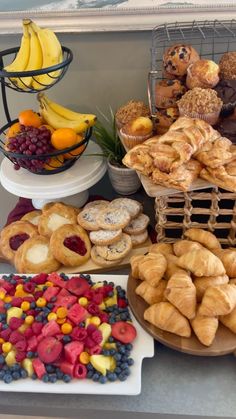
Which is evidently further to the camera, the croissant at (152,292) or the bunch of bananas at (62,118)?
the bunch of bananas at (62,118)

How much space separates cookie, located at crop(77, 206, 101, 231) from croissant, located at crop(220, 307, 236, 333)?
0.37m

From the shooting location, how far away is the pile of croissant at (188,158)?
2.35 feet

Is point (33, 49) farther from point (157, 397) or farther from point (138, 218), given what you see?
point (157, 397)

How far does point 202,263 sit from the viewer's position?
0.69m

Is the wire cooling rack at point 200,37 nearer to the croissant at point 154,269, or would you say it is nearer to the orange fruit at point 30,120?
the orange fruit at point 30,120

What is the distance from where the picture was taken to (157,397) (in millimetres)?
652

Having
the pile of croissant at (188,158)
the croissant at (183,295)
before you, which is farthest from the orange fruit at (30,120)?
the croissant at (183,295)

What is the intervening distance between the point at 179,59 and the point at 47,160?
40cm

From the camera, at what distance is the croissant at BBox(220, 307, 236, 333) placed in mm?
668

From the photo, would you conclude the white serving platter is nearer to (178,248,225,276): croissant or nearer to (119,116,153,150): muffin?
(178,248,225,276): croissant

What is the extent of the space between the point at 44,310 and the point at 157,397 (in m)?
0.27

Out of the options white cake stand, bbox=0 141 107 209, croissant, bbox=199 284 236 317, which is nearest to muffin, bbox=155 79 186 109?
white cake stand, bbox=0 141 107 209

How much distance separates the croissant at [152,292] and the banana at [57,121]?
1.51ft

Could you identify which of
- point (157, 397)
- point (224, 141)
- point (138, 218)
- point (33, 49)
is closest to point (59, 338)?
point (157, 397)
